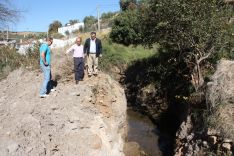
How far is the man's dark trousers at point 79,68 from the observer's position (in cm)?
1552

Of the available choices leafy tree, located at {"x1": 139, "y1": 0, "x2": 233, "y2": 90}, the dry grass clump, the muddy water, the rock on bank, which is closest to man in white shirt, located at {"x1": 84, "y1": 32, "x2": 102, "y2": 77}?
the rock on bank

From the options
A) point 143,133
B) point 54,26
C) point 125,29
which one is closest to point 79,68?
point 143,133

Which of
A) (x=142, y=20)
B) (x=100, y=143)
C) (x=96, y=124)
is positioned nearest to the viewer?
(x=100, y=143)

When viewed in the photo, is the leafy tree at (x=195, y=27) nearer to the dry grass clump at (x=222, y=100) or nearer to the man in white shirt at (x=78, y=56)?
the dry grass clump at (x=222, y=100)

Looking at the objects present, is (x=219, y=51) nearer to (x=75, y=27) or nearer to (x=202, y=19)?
(x=202, y=19)

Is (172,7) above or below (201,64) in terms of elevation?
above

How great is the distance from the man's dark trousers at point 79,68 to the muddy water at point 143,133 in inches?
222

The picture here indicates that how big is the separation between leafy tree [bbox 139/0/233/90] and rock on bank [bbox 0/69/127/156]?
534 centimetres

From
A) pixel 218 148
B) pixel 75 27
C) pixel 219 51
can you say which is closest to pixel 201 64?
pixel 219 51

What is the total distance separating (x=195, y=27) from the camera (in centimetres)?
2031

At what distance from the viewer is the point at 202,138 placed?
47.1 feet

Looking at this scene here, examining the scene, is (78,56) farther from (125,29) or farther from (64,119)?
(125,29)

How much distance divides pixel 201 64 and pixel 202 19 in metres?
2.52

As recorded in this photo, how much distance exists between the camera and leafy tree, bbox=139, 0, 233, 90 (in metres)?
20.4
